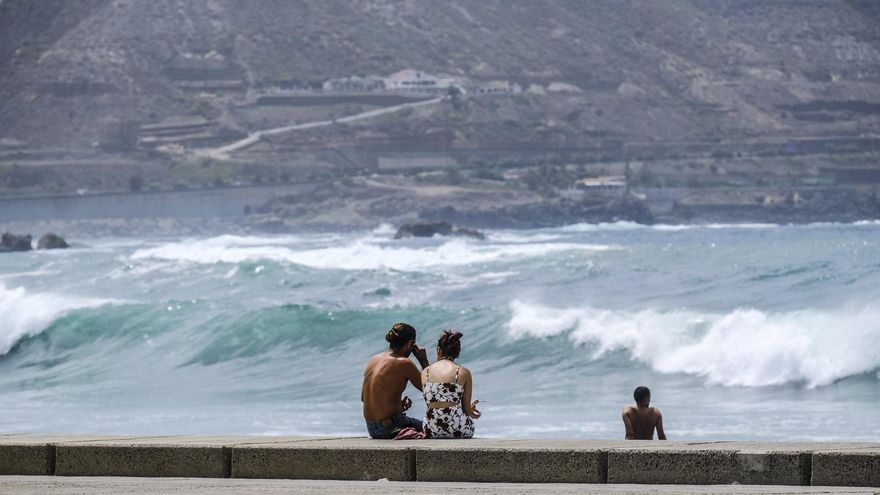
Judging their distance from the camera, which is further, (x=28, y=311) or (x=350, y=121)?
(x=350, y=121)

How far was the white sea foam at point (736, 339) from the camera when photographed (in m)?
22.4

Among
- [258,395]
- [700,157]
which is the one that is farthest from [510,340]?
[700,157]

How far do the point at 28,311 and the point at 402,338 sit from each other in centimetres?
2678

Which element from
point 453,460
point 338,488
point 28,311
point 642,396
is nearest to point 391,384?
point 453,460

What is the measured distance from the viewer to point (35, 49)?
642 feet

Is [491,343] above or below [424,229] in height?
below

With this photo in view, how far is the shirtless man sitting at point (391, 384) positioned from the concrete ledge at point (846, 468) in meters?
2.55

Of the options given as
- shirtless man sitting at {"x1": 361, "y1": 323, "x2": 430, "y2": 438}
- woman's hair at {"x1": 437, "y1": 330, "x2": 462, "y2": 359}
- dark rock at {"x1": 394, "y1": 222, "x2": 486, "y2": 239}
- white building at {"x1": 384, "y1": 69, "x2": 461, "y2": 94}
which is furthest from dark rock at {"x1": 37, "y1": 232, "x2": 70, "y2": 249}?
white building at {"x1": 384, "y1": 69, "x2": 461, "y2": 94}

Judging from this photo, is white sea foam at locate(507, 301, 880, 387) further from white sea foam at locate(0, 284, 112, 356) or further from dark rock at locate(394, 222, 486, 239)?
dark rock at locate(394, 222, 486, 239)

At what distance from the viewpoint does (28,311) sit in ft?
119

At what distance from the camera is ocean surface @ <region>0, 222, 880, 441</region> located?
19.7 metres

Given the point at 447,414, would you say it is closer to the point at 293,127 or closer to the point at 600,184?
the point at 600,184

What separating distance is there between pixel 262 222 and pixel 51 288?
97.3 meters

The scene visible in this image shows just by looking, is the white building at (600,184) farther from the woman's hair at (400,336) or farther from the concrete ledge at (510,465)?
the concrete ledge at (510,465)
